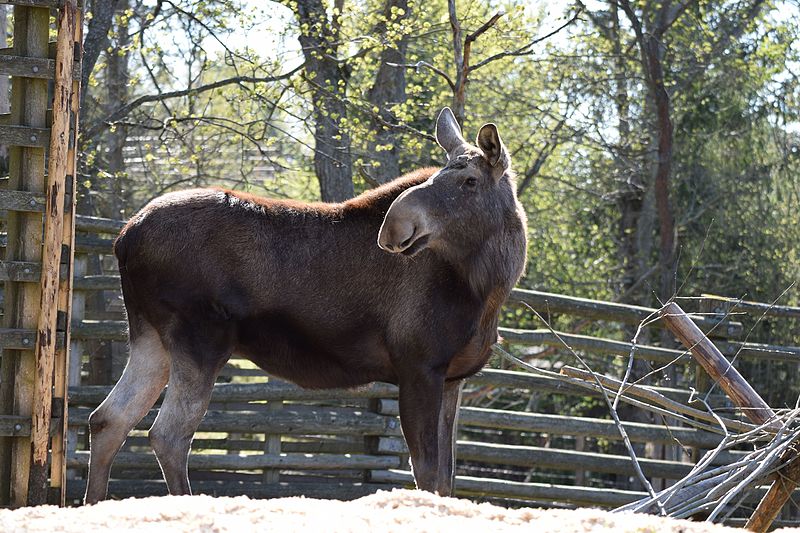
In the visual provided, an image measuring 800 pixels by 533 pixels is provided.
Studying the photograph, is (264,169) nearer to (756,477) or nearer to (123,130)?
(123,130)

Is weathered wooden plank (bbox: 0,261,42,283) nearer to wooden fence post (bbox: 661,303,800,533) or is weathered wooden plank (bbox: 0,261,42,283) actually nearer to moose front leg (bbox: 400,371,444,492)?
moose front leg (bbox: 400,371,444,492)

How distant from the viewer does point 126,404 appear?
533 centimetres

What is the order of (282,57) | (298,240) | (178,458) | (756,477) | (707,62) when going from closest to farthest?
(756,477) < (178,458) < (298,240) < (282,57) < (707,62)

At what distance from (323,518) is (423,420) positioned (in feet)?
8.26

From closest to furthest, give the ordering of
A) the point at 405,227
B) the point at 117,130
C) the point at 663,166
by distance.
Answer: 1. the point at 405,227
2. the point at 117,130
3. the point at 663,166

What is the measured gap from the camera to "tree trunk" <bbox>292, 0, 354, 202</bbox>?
1034 centimetres

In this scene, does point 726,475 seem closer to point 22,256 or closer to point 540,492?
point 22,256

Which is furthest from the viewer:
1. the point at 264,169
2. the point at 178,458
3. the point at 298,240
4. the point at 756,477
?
the point at 264,169

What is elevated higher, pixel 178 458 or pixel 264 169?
pixel 264 169

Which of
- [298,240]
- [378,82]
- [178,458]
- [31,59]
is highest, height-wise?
[378,82]

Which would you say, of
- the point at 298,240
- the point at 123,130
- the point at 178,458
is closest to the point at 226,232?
the point at 298,240

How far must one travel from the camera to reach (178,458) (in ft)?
16.7

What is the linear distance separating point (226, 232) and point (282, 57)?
21.0 feet

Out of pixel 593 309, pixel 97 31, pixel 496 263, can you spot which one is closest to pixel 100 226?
pixel 97 31
